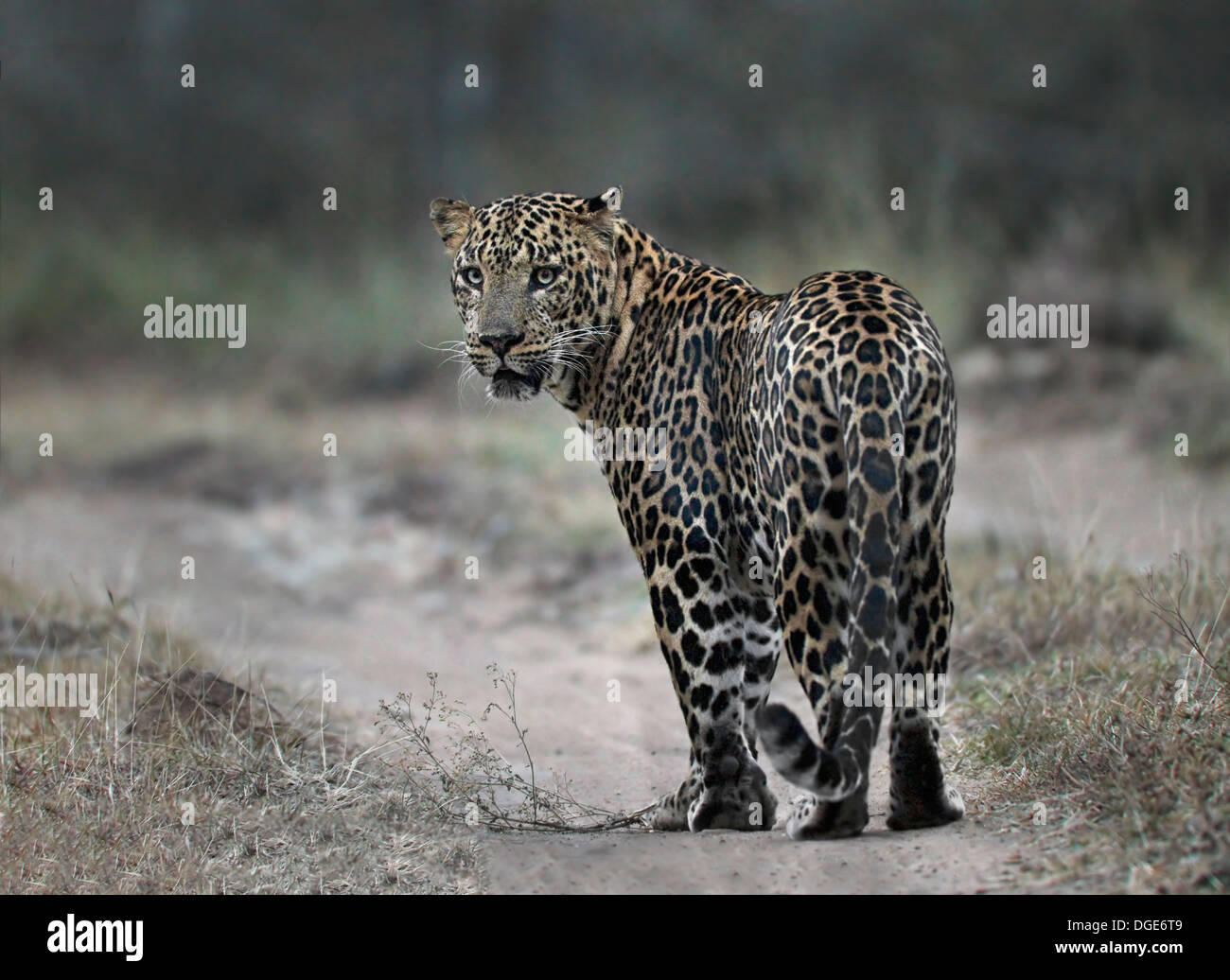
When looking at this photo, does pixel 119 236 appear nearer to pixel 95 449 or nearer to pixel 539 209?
pixel 95 449

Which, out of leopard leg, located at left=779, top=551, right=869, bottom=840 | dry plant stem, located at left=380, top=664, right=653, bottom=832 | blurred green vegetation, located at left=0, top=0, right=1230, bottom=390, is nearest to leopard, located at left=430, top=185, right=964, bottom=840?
leopard leg, located at left=779, top=551, right=869, bottom=840

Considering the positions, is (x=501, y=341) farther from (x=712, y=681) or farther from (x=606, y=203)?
(x=712, y=681)

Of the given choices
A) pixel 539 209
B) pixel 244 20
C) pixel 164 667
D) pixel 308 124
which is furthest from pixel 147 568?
pixel 244 20

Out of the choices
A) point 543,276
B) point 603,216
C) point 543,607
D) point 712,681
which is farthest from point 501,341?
point 543,607

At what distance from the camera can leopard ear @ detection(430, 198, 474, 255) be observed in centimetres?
695

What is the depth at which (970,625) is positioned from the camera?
8555 millimetres

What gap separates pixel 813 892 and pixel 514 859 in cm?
117

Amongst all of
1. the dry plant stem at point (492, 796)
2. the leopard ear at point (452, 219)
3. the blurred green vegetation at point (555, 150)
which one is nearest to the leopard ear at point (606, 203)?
the leopard ear at point (452, 219)

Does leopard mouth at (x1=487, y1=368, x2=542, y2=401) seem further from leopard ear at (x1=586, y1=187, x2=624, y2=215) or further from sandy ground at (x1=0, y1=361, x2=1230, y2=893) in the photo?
sandy ground at (x1=0, y1=361, x2=1230, y2=893)

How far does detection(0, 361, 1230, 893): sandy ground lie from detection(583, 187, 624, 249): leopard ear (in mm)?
2453

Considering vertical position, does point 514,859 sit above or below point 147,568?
below

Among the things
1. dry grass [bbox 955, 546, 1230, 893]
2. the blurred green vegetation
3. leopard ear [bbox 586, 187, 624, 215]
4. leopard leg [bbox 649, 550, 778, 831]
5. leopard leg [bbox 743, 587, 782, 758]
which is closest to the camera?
dry grass [bbox 955, 546, 1230, 893]

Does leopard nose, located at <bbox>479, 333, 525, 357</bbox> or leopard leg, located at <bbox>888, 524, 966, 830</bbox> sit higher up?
leopard nose, located at <bbox>479, 333, 525, 357</bbox>

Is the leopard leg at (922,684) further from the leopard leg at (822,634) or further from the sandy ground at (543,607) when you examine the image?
the leopard leg at (822,634)
